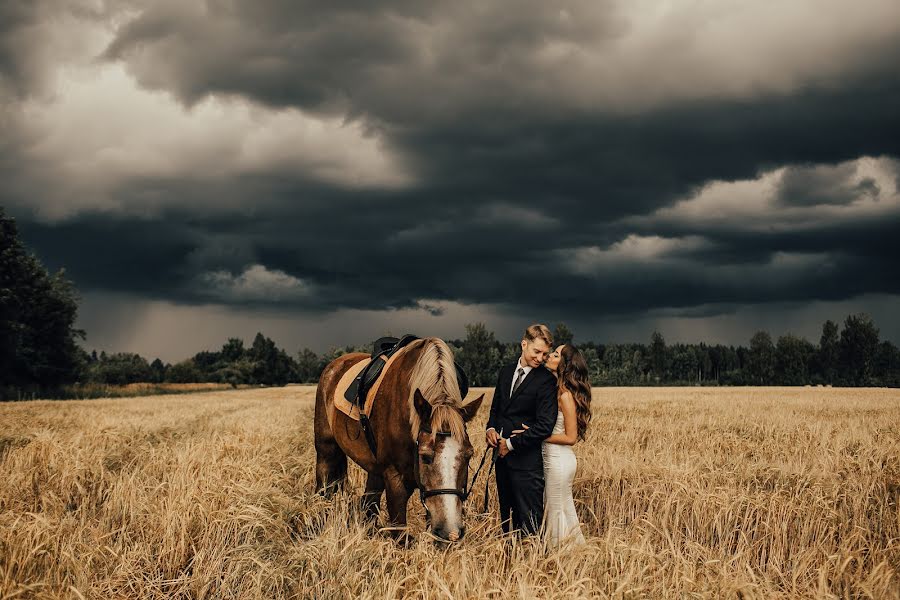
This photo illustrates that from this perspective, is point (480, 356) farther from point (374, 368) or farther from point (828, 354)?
point (374, 368)

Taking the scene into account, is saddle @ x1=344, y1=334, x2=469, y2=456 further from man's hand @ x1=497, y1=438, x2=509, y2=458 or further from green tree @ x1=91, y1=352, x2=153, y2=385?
green tree @ x1=91, y1=352, x2=153, y2=385

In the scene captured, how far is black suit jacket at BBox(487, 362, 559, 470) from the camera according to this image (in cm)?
578

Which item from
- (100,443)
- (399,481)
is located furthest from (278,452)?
(399,481)

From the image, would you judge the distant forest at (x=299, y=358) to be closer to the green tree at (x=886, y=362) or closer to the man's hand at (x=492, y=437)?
the green tree at (x=886, y=362)

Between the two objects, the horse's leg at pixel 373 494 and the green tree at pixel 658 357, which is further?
the green tree at pixel 658 357

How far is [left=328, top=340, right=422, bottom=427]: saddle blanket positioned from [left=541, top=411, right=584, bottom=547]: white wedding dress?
75.0 inches

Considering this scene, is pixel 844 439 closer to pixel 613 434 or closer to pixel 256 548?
pixel 613 434

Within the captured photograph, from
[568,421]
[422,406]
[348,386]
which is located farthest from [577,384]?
[348,386]

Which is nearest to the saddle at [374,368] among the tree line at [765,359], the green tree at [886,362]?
the tree line at [765,359]

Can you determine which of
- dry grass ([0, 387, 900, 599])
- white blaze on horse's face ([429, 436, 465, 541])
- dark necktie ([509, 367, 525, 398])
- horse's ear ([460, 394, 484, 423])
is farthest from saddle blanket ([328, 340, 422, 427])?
white blaze on horse's face ([429, 436, 465, 541])

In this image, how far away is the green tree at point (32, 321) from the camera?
137 ft

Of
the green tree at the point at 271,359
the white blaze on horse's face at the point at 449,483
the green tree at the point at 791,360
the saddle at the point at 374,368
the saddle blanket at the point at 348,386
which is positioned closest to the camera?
the white blaze on horse's face at the point at 449,483

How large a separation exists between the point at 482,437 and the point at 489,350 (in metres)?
101

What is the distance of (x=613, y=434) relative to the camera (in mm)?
15125
